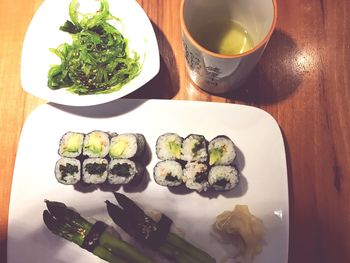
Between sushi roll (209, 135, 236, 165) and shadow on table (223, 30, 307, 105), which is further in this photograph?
shadow on table (223, 30, 307, 105)

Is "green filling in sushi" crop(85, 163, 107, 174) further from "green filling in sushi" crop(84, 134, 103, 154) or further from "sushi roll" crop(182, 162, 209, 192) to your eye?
"sushi roll" crop(182, 162, 209, 192)

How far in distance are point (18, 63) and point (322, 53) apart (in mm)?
1062

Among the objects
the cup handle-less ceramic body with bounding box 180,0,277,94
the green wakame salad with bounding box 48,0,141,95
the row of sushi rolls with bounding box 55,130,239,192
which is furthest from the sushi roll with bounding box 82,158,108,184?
the cup handle-less ceramic body with bounding box 180,0,277,94

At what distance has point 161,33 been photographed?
1331mm

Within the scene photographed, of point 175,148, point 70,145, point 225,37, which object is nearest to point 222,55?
point 225,37

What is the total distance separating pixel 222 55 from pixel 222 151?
316 mm

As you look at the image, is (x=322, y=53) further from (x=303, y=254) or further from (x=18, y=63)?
(x=18, y=63)

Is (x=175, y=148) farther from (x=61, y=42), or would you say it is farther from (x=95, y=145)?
(x=61, y=42)

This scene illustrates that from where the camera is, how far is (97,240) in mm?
1123

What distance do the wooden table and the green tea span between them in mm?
151

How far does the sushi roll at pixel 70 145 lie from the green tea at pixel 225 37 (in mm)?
491

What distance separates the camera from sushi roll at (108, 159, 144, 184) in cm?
115

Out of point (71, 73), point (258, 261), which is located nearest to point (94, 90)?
point (71, 73)

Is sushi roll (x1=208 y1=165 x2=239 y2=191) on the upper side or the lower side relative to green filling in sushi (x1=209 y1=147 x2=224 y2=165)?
lower
